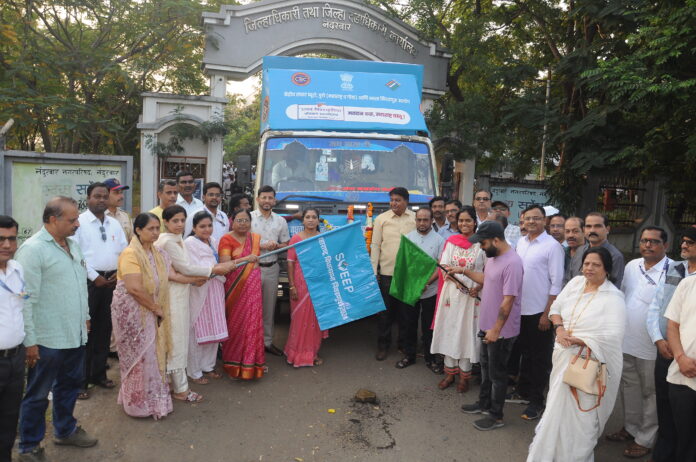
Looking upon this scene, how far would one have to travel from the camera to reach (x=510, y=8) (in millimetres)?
12711

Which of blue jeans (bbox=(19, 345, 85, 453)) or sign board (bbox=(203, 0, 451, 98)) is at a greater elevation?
sign board (bbox=(203, 0, 451, 98))

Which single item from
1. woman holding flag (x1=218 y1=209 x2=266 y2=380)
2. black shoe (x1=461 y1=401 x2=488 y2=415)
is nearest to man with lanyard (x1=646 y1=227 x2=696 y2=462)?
black shoe (x1=461 y1=401 x2=488 y2=415)

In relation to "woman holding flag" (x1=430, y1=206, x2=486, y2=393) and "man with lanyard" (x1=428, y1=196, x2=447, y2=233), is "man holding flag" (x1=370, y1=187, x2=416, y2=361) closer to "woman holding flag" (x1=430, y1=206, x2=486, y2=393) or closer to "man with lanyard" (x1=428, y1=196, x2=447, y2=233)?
"man with lanyard" (x1=428, y1=196, x2=447, y2=233)

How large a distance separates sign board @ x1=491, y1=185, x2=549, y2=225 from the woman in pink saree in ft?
26.3

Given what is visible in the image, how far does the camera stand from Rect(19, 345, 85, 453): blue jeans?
361 cm

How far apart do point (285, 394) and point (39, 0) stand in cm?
1135

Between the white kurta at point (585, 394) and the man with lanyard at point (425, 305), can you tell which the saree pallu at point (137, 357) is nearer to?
the man with lanyard at point (425, 305)

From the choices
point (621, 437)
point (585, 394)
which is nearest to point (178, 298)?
point (585, 394)

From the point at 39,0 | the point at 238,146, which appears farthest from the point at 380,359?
the point at 238,146

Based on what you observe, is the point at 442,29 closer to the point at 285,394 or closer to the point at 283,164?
the point at 283,164

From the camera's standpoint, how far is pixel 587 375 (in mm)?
3498

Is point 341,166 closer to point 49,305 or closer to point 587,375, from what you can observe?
point 49,305

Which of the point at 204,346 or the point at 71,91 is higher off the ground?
the point at 71,91

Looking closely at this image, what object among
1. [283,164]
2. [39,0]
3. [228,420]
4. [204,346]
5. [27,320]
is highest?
[39,0]
